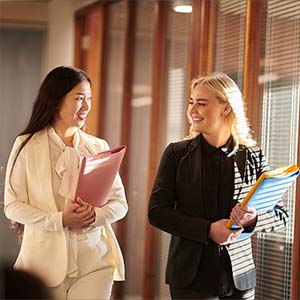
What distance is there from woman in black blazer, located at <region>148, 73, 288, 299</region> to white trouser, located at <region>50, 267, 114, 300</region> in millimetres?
267

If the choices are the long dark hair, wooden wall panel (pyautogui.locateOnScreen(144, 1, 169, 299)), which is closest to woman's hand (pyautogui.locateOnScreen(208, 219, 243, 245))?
the long dark hair

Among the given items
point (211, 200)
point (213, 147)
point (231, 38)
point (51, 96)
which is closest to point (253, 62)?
point (231, 38)

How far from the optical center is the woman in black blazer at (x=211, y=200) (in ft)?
9.12

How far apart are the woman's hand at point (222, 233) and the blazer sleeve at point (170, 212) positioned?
0.08 feet

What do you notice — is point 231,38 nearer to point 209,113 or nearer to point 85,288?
point 209,113

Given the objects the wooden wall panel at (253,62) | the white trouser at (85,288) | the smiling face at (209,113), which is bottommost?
the white trouser at (85,288)

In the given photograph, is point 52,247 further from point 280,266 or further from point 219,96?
point 280,266

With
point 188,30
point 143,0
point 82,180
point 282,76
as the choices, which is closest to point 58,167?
point 82,180

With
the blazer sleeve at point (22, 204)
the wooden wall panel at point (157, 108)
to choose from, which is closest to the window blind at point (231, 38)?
the wooden wall panel at point (157, 108)

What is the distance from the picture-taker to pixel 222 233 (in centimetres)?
272

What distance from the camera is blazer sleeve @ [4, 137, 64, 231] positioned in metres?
2.86

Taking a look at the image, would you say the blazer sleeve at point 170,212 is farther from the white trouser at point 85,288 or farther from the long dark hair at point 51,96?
the long dark hair at point 51,96

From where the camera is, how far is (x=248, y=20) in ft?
11.7

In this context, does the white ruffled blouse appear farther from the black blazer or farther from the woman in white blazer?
the black blazer
